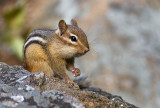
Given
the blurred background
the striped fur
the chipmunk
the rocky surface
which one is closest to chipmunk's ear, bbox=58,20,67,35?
the chipmunk

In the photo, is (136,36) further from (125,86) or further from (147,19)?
(125,86)

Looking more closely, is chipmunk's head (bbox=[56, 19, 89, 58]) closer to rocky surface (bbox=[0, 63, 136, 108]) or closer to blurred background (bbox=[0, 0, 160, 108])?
rocky surface (bbox=[0, 63, 136, 108])

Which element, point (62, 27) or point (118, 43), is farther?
point (118, 43)

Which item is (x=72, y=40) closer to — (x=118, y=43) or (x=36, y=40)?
(x=36, y=40)

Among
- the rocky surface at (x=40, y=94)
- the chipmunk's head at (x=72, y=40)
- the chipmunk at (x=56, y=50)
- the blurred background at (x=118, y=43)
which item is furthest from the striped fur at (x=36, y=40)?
the blurred background at (x=118, y=43)

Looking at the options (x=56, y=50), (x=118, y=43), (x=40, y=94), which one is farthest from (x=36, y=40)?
(x=118, y=43)

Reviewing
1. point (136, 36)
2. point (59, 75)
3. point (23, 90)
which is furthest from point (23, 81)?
point (136, 36)

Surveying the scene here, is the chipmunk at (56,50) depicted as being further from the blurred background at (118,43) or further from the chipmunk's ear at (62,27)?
the blurred background at (118,43)
